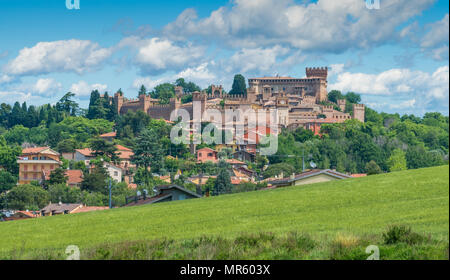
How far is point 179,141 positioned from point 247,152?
8.50 meters

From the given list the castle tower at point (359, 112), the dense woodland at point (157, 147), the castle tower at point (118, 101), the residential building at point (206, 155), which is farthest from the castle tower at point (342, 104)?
the residential building at point (206, 155)

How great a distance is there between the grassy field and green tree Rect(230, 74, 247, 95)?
9233 cm

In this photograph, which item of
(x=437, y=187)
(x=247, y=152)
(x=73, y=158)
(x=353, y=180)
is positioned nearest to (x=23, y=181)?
(x=73, y=158)

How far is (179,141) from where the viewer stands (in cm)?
8962

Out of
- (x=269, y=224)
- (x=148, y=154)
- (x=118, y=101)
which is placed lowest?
(x=269, y=224)

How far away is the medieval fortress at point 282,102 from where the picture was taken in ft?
339

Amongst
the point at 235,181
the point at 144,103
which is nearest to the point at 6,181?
the point at 235,181

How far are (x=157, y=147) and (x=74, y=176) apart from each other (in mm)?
12463

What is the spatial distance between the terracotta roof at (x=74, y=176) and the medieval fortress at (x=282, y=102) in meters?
32.1

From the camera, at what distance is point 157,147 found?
82.5 metres

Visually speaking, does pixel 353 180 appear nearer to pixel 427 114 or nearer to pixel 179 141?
pixel 179 141

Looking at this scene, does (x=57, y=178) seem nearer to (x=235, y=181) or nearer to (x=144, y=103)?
(x=235, y=181)

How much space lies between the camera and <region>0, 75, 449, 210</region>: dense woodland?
208 ft

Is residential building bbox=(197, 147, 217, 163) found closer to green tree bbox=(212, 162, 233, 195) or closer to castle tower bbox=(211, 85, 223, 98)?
green tree bbox=(212, 162, 233, 195)
